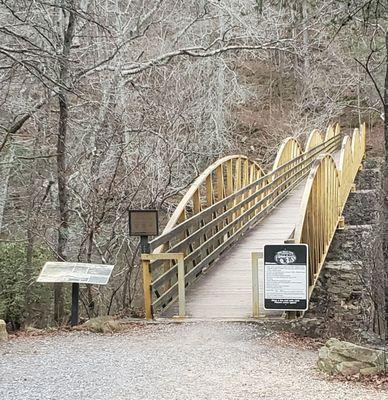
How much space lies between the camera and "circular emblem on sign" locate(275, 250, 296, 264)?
8.06 meters

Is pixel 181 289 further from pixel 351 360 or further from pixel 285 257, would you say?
pixel 351 360

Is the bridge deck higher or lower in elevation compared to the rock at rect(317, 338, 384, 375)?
higher

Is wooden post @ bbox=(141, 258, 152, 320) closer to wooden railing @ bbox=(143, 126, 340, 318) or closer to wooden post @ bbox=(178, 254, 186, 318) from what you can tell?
wooden railing @ bbox=(143, 126, 340, 318)

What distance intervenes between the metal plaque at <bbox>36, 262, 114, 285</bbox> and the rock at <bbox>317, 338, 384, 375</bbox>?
3105 mm

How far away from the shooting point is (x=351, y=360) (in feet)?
19.7

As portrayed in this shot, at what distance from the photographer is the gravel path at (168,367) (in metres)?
5.43

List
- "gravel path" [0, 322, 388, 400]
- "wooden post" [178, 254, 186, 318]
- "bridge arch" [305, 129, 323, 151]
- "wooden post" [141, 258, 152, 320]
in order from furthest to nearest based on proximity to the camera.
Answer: "bridge arch" [305, 129, 323, 151], "wooden post" [178, 254, 186, 318], "wooden post" [141, 258, 152, 320], "gravel path" [0, 322, 388, 400]

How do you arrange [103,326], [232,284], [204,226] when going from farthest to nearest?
[204,226] → [232,284] → [103,326]

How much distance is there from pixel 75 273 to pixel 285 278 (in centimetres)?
273

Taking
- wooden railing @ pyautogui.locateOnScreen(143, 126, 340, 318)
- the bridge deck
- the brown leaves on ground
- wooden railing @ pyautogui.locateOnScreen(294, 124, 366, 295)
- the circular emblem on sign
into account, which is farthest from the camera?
wooden railing @ pyautogui.locateOnScreen(294, 124, 366, 295)

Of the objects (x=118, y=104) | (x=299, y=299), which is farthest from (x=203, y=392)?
(x=118, y=104)

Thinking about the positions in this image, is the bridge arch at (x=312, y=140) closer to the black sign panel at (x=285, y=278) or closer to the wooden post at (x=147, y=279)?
the black sign panel at (x=285, y=278)

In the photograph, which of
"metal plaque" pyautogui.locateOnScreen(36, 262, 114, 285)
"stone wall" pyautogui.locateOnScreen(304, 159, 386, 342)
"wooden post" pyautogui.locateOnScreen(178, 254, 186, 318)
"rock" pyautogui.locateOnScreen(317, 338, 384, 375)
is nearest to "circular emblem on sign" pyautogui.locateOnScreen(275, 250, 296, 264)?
"wooden post" pyautogui.locateOnScreen(178, 254, 186, 318)

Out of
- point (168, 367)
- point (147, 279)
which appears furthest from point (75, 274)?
point (168, 367)
